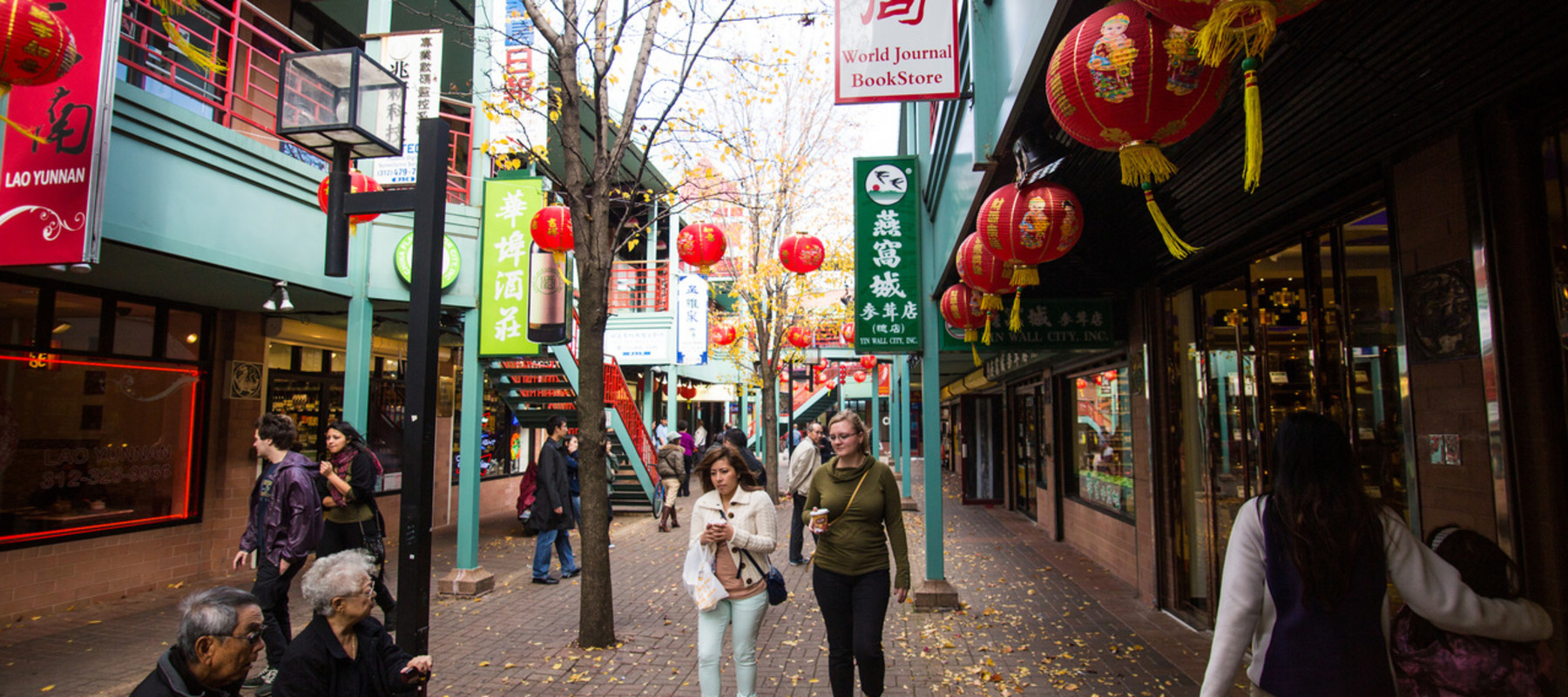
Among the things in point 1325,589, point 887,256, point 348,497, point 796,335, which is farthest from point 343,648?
point 796,335

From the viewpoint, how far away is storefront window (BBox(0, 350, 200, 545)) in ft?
23.7

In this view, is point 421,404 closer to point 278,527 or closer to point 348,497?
point 278,527

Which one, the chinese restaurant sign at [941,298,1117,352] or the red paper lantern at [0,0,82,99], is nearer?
the red paper lantern at [0,0,82,99]

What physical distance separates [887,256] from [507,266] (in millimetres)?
4135

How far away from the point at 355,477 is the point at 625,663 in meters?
2.40

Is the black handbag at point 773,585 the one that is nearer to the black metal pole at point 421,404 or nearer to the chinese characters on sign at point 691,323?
the black metal pole at point 421,404

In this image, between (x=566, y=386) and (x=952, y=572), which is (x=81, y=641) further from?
(x=952, y=572)

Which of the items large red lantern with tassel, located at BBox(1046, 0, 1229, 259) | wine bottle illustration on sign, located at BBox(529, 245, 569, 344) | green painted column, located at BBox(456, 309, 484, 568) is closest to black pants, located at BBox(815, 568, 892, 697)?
large red lantern with tassel, located at BBox(1046, 0, 1229, 259)

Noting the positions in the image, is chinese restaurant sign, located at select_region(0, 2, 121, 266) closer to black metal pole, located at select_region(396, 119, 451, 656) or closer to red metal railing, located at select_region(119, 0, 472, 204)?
red metal railing, located at select_region(119, 0, 472, 204)

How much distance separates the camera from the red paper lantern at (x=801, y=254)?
11.9m

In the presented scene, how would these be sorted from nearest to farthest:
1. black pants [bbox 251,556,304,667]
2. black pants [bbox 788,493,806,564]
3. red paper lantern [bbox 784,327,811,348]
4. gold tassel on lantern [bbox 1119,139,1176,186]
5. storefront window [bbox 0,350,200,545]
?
gold tassel on lantern [bbox 1119,139,1176,186]
black pants [bbox 251,556,304,667]
storefront window [bbox 0,350,200,545]
black pants [bbox 788,493,806,564]
red paper lantern [bbox 784,327,811,348]

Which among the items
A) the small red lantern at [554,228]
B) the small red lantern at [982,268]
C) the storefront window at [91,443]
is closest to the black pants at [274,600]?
the small red lantern at [554,228]

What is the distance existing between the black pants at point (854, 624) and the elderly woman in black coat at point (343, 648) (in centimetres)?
216

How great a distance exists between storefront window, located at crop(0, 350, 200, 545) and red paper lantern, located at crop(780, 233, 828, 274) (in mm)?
7593
